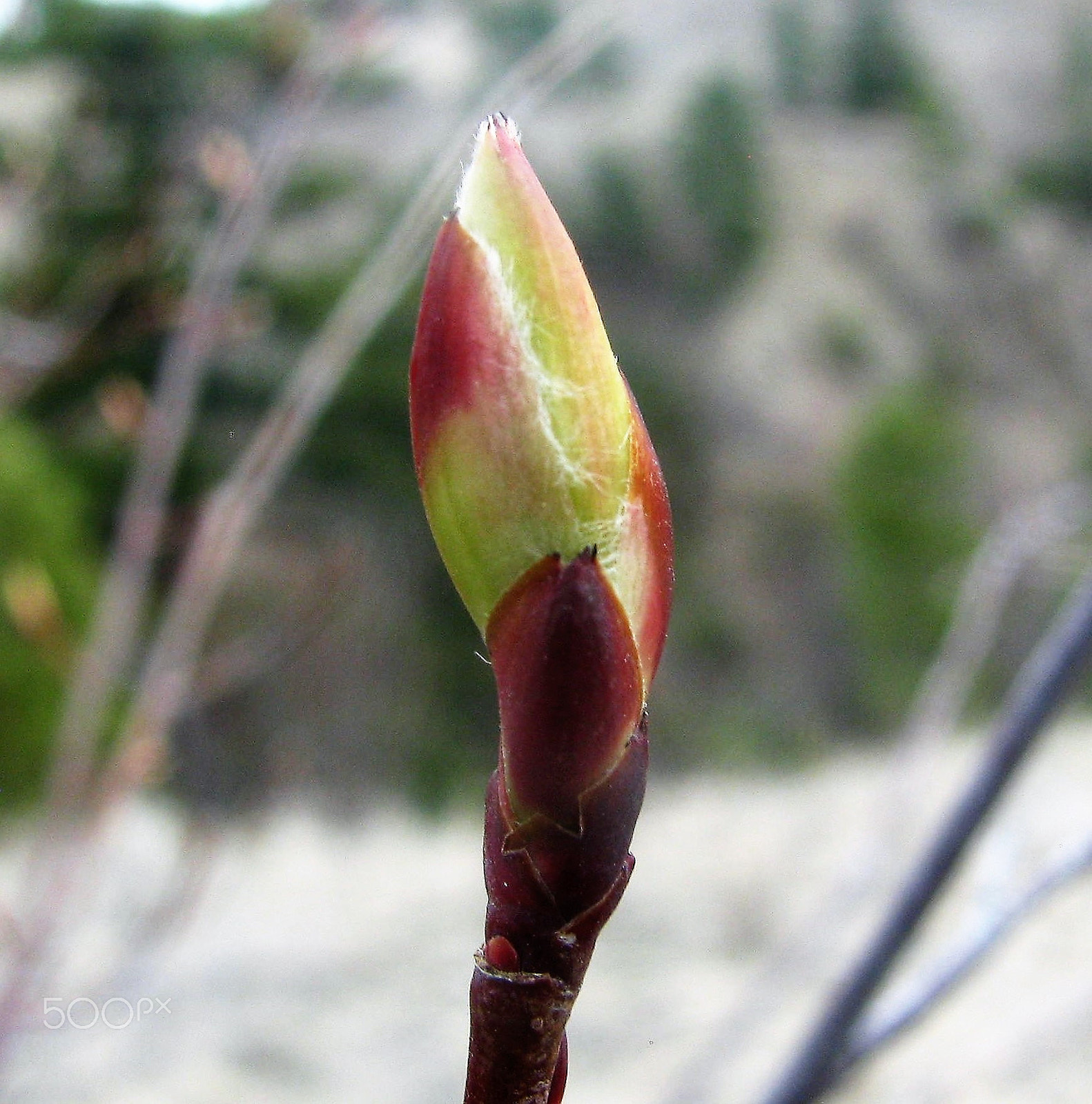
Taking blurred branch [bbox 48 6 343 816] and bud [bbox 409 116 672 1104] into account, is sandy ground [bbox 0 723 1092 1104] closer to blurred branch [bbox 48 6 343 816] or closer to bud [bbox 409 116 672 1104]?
blurred branch [bbox 48 6 343 816]

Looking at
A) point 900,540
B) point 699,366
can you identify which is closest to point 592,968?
point 900,540

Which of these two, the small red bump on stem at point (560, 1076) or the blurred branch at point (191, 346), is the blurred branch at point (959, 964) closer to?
the small red bump on stem at point (560, 1076)

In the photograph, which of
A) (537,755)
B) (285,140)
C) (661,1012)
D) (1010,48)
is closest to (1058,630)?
(537,755)

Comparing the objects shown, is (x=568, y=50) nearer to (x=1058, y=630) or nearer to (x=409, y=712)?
(x=1058, y=630)

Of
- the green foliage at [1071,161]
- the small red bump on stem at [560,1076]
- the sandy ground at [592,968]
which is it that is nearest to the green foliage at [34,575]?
the sandy ground at [592,968]

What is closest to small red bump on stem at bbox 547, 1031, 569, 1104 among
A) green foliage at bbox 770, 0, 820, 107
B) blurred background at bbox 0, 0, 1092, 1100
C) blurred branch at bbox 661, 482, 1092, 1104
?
blurred branch at bbox 661, 482, 1092, 1104
